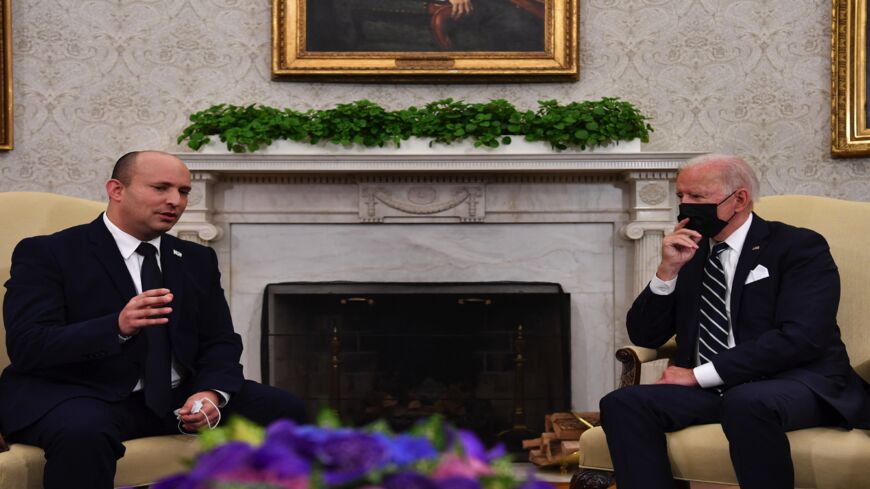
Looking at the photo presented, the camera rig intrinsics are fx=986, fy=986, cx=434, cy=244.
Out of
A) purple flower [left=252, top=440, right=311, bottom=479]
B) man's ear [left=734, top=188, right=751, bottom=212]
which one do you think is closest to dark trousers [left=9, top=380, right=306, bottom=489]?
purple flower [left=252, top=440, right=311, bottom=479]

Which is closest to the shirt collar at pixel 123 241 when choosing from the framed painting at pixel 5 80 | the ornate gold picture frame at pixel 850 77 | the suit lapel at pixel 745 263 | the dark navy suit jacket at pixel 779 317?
the dark navy suit jacket at pixel 779 317

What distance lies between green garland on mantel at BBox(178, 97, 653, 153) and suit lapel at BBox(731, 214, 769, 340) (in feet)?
6.12

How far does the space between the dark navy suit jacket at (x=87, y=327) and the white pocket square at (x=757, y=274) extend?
1.63 m

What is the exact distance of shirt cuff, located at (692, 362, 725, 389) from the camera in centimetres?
299

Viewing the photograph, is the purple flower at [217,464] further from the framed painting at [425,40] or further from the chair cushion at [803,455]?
the framed painting at [425,40]

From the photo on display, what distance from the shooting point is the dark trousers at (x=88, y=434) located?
2.55m

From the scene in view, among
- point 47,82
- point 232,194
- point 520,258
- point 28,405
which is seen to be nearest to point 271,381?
point 232,194

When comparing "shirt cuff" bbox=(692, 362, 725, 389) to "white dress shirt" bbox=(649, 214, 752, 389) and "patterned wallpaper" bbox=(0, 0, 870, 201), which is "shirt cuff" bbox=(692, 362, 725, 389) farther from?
"patterned wallpaper" bbox=(0, 0, 870, 201)

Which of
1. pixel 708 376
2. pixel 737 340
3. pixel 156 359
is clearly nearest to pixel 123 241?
pixel 156 359

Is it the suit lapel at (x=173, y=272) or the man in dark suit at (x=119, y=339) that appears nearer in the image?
the man in dark suit at (x=119, y=339)

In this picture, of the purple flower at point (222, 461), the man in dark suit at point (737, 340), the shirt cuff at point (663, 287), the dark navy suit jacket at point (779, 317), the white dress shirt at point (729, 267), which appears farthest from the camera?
the shirt cuff at point (663, 287)

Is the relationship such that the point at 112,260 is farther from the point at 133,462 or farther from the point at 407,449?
the point at 407,449

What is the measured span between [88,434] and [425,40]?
337 cm

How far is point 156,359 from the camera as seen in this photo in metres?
2.91
